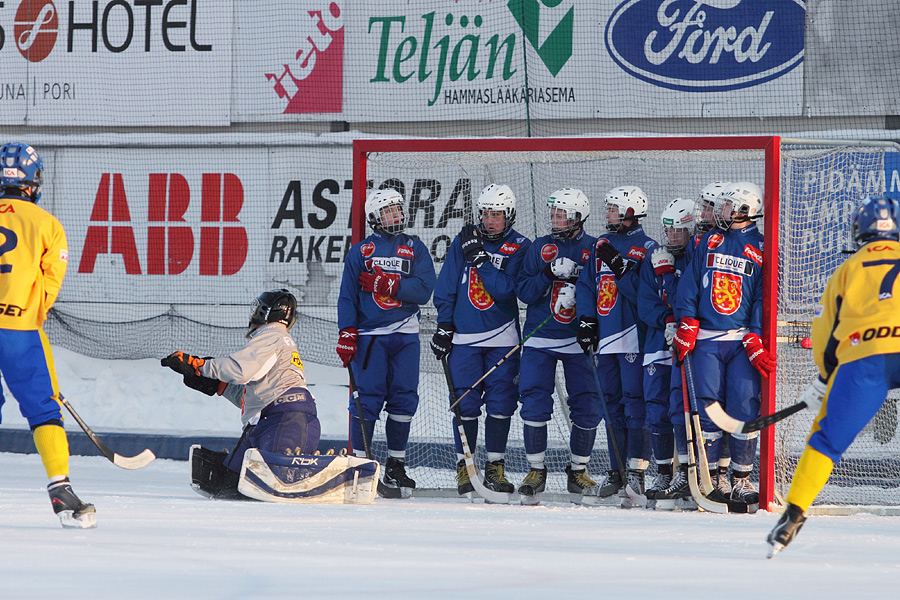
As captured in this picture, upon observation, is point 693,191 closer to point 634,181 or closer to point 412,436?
point 634,181

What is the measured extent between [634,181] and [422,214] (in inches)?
63.7

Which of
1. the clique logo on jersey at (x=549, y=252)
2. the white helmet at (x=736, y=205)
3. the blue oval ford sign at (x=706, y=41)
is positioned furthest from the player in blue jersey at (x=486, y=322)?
the blue oval ford sign at (x=706, y=41)

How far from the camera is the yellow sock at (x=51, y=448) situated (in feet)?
11.9

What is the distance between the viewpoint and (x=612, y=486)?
5.25 meters

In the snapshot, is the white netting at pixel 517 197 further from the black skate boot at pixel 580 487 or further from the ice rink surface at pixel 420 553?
the ice rink surface at pixel 420 553

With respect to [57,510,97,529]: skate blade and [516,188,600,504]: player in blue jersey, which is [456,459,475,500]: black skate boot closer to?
[516,188,600,504]: player in blue jersey

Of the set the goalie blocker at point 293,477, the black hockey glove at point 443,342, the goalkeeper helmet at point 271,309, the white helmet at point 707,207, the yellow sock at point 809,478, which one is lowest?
the goalie blocker at point 293,477

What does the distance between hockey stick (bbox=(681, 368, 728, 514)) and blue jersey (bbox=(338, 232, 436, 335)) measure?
135 centimetres

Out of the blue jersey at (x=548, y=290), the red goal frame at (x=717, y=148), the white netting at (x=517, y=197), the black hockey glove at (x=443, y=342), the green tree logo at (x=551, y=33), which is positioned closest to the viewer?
the red goal frame at (x=717, y=148)

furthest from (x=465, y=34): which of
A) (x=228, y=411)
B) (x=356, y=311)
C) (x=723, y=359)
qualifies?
(x=723, y=359)

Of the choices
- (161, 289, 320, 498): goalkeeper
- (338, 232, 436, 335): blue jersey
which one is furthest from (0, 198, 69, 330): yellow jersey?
(338, 232, 436, 335): blue jersey

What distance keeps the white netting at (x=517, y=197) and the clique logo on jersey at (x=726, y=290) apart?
1.61 meters

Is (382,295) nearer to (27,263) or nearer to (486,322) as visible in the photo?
(486,322)

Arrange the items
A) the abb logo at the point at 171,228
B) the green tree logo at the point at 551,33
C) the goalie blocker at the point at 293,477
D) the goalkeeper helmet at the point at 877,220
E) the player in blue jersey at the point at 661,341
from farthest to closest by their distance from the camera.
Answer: the abb logo at the point at 171,228 → the green tree logo at the point at 551,33 → the player in blue jersey at the point at 661,341 → the goalie blocker at the point at 293,477 → the goalkeeper helmet at the point at 877,220
